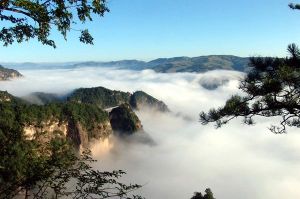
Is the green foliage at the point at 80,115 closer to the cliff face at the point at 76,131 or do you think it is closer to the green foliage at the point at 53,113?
the green foliage at the point at 53,113

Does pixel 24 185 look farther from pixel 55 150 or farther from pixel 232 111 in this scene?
pixel 232 111

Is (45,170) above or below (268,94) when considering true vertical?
below

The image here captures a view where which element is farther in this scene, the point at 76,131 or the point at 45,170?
the point at 76,131

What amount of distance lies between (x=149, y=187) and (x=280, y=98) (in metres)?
170

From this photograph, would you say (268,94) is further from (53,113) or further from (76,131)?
(76,131)

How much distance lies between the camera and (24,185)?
17859mm

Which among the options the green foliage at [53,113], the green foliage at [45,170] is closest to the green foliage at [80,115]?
the green foliage at [53,113]

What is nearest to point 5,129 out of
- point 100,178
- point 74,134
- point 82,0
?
point 100,178

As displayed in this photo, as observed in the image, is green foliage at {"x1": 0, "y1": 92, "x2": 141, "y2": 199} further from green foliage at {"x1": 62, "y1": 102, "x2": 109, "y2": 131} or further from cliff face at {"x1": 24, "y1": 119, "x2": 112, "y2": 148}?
green foliage at {"x1": 62, "y1": 102, "x2": 109, "y2": 131}

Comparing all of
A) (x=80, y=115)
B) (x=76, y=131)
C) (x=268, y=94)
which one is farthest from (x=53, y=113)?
(x=268, y=94)

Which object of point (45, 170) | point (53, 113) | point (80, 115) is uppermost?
point (45, 170)

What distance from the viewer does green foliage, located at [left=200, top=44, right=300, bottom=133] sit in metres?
18.0

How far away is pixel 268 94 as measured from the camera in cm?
1855

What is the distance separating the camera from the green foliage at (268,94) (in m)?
18.0
